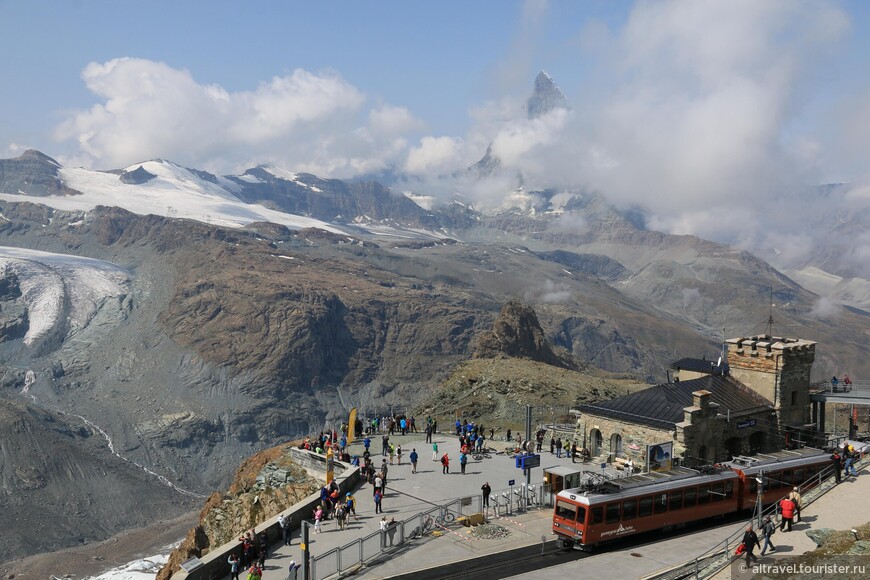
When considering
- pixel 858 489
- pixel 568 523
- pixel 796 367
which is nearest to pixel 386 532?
pixel 568 523

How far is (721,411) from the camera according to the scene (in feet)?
148

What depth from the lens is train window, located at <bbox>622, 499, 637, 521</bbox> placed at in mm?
32688

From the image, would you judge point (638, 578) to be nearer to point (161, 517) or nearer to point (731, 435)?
point (731, 435)

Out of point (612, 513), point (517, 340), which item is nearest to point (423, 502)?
point (612, 513)

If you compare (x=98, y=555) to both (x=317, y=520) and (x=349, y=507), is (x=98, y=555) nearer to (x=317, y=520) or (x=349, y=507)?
(x=349, y=507)

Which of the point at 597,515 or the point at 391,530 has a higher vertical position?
the point at 597,515

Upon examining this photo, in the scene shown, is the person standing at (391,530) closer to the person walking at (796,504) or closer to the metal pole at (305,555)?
the metal pole at (305,555)

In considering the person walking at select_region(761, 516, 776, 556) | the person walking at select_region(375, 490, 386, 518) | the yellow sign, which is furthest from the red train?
the yellow sign

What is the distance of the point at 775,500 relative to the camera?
123 ft

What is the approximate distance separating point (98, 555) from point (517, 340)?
3381 inches

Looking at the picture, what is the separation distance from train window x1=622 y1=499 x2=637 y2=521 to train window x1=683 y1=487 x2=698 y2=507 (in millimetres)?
3109

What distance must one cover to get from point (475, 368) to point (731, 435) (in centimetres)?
4265

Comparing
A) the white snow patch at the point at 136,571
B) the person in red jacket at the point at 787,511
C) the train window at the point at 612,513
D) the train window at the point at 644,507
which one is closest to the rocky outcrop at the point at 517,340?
the white snow patch at the point at 136,571

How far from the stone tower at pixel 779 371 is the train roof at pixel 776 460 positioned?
829cm
